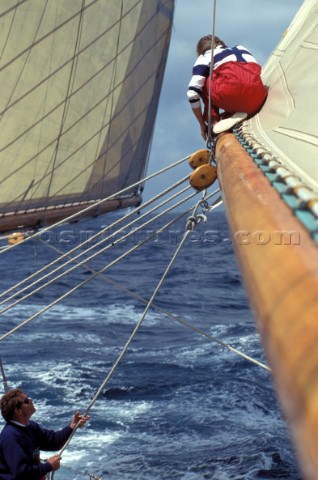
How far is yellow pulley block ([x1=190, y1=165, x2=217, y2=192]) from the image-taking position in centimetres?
454

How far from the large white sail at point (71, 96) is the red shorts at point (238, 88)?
2.79 meters

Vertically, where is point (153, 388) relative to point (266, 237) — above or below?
below

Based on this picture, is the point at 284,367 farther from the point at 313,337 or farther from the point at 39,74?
the point at 39,74

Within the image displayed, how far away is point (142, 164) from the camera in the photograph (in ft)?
30.3

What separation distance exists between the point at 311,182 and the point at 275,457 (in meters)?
8.40

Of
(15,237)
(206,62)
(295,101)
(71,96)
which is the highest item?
(71,96)

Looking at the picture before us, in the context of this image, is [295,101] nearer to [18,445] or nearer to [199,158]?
[199,158]

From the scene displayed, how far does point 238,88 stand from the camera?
432 cm

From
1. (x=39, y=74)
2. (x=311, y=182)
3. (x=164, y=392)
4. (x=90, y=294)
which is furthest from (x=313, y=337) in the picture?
→ (x=90, y=294)

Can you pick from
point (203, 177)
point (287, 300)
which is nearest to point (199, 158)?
point (203, 177)

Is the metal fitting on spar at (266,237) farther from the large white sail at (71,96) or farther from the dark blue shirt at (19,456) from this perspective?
the large white sail at (71,96)

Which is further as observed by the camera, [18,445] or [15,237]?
[15,237]

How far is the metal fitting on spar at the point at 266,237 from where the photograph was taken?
1.30m

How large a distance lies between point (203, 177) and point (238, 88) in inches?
21.6
